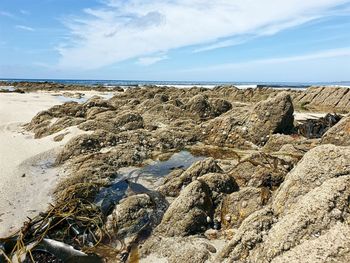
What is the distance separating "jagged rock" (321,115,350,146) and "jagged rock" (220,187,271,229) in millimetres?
4916

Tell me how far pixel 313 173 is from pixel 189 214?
2.13 m

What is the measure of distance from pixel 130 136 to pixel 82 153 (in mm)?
2087

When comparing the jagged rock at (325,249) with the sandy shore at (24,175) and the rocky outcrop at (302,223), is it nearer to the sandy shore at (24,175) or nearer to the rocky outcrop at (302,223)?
the rocky outcrop at (302,223)

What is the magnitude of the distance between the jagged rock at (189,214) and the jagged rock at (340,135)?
560 cm

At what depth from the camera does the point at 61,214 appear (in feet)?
21.4

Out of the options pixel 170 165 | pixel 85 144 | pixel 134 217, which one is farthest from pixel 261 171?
pixel 85 144

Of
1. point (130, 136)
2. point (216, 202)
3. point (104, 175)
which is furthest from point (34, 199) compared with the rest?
point (130, 136)

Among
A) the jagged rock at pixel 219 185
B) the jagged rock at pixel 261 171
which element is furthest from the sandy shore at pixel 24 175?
the jagged rock at pixel 261 171

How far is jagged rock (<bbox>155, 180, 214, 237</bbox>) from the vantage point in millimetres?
5930

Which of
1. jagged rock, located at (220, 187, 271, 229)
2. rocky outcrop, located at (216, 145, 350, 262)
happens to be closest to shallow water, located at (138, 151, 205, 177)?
jagged rock, located at (220, 187, 271, 229)

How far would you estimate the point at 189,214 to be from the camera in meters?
6.04

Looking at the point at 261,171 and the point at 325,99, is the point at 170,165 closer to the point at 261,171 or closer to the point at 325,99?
the point at 261,171

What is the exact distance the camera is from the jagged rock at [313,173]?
5.01 meters

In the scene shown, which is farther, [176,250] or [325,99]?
[325,99]
